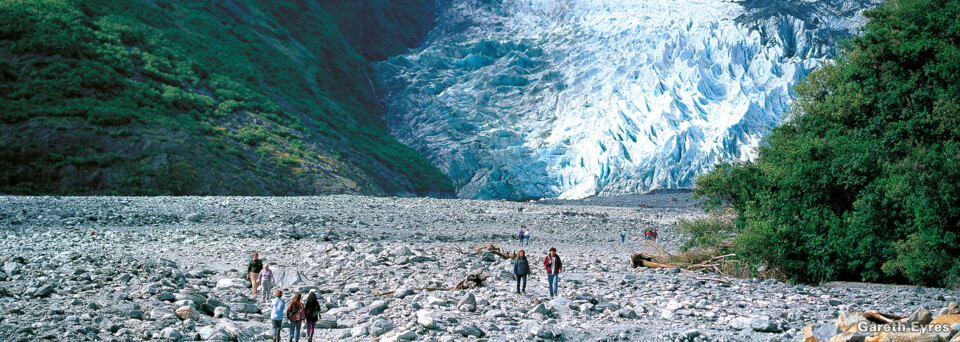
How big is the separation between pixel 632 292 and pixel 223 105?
119 feet

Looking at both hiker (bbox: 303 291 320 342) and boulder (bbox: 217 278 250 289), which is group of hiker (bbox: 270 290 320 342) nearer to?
hiker (bbox: 303 291 320 342)

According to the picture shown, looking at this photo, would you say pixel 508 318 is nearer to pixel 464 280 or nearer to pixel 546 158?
pixel 464 280

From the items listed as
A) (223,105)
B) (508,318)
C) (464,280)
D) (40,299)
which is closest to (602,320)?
(508,318)

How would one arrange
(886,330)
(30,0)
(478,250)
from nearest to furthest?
1. (886,330)
2. (478,250)
3. (30,0)

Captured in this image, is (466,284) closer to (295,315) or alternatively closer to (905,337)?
(295,315)

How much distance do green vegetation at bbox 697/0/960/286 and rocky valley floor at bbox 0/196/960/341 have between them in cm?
96

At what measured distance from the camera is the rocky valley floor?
28.4 feet

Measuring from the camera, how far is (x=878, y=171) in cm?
1406

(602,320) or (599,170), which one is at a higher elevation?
(599,170)

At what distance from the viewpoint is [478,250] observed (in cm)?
1838

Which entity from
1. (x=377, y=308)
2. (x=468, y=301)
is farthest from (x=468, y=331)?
(x=377, y=308)

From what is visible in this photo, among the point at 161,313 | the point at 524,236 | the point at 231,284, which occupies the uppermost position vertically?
the point at 524,236

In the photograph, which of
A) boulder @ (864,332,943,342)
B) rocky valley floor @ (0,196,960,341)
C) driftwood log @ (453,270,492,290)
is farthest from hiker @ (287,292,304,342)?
boulder @ (864,332,943,342)

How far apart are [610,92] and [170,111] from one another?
46.2 metres
